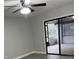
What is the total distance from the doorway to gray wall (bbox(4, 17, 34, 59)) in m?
1.14

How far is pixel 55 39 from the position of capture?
5.89m

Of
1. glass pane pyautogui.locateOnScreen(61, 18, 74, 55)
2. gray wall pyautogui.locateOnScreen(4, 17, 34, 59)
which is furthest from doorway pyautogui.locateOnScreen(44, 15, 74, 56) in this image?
gray wall pyautogui.locateOnScreen(4, 17, 34, 59)

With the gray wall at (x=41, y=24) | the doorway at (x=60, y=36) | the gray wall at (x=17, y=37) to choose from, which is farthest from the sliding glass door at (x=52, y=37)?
the gray wall at (x=17, y=37)

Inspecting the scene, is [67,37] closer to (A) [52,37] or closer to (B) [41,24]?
(A) [52,37]

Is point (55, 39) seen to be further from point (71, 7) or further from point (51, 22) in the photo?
point (71, 7)

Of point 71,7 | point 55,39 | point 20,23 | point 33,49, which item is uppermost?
point 71,7

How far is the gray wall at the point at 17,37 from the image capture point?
5.17 meters

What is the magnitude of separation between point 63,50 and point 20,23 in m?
2.77

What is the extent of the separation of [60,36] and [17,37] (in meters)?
2.28

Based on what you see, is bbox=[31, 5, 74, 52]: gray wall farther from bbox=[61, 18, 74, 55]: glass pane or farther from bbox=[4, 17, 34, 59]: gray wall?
bbox=[61, 18, 74, 55]: glass pane

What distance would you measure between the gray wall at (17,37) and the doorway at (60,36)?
1.14 meters

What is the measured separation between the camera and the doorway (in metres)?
5.30

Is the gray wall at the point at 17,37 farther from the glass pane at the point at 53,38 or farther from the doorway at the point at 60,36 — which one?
the glass pane at the point at 53,38
